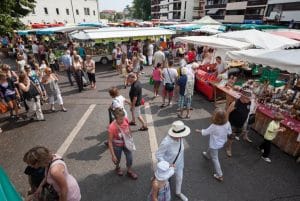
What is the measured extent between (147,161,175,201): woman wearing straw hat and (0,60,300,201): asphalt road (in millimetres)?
1067

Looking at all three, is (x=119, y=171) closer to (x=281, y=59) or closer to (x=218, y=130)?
(x=218, y=130)

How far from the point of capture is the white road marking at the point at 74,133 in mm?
5212

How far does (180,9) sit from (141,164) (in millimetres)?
70758

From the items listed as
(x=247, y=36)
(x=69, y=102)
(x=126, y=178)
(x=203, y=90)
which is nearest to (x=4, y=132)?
(x=69, y=102)

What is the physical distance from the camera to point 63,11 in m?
41.8

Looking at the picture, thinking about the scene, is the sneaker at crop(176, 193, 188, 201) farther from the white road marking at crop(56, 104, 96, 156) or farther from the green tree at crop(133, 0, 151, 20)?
the green tree at crop(133, 0, 151, 20)

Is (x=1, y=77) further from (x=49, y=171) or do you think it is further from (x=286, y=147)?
(x=286, y=147)

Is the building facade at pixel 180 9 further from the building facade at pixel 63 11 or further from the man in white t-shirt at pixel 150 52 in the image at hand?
the man in white t-shirt at pixel 150 52

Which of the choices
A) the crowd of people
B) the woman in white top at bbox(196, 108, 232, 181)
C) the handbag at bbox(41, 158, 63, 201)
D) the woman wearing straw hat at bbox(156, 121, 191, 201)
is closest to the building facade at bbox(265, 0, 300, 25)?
the crowd of people

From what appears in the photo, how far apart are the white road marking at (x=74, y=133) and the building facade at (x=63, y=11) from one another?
37.6 metres

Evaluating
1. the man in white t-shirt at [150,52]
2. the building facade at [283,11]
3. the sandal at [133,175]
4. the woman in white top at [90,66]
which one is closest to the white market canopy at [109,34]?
the man in white t-shirt at [150,52]

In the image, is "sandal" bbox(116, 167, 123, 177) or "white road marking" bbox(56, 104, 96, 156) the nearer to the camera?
"sandal" bbox(116, 167, 123, 177)

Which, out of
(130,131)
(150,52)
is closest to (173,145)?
(130,131)

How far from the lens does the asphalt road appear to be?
3.96 meters
